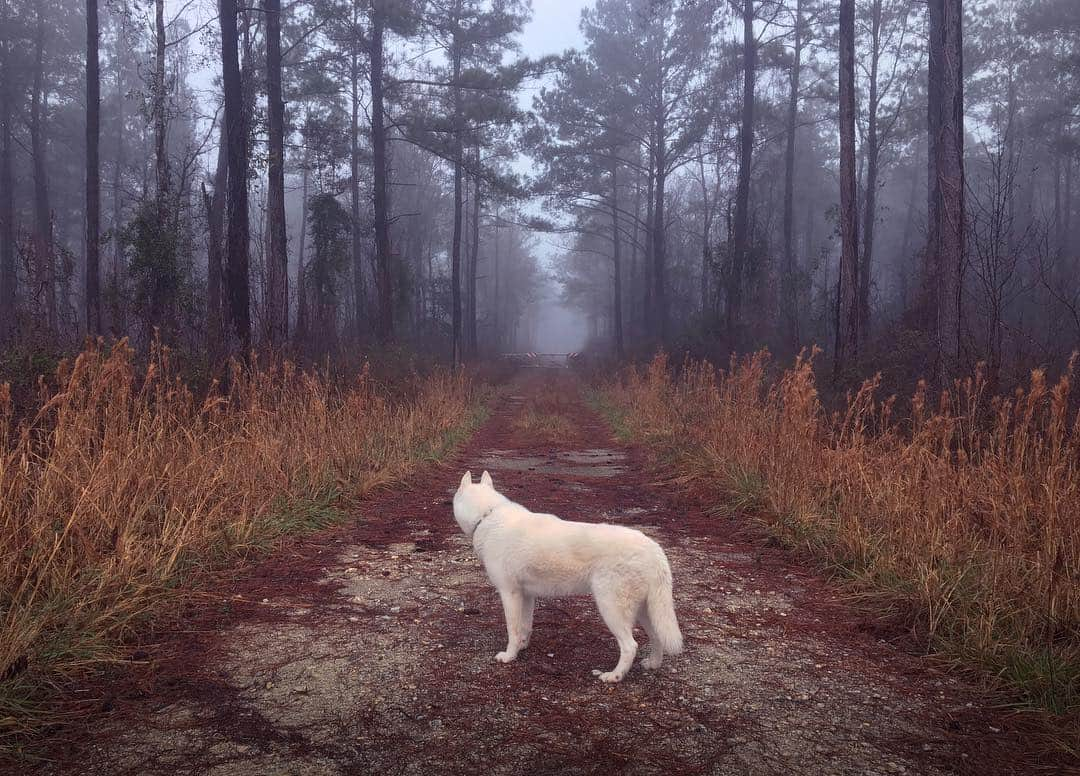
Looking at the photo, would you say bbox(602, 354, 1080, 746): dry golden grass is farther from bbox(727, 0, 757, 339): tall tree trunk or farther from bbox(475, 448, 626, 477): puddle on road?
bbox(727, 0, 757, 339): tall tree trunk

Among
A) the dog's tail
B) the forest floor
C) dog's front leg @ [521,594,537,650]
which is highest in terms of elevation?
the dog's tail

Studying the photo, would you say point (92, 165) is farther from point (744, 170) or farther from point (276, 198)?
point (744, 170)

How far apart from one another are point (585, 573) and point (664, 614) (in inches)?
15.0

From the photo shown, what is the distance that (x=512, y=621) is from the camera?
324cm

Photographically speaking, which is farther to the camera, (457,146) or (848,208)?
(457,146)

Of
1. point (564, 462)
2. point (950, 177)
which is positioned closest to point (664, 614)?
point (564, 462)

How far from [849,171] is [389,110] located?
14539mm

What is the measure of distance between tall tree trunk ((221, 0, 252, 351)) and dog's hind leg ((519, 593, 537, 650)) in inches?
335

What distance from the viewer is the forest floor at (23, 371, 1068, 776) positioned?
2.37 meters

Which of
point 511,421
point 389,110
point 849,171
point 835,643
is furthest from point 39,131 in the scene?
point 835,643

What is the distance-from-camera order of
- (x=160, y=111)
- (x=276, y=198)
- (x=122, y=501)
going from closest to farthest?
(x=122, y=501)
(x=276, y=198)
(x=160, y=111)

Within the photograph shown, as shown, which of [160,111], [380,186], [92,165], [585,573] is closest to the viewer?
[585,573]

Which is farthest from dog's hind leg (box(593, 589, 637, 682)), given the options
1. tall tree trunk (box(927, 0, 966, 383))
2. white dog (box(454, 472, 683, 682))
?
tall tree trunk (box(927, 0, 966, 383))

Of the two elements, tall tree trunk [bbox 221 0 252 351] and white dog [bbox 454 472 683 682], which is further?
tall tree trunk [bbox 221 0 252 351]
